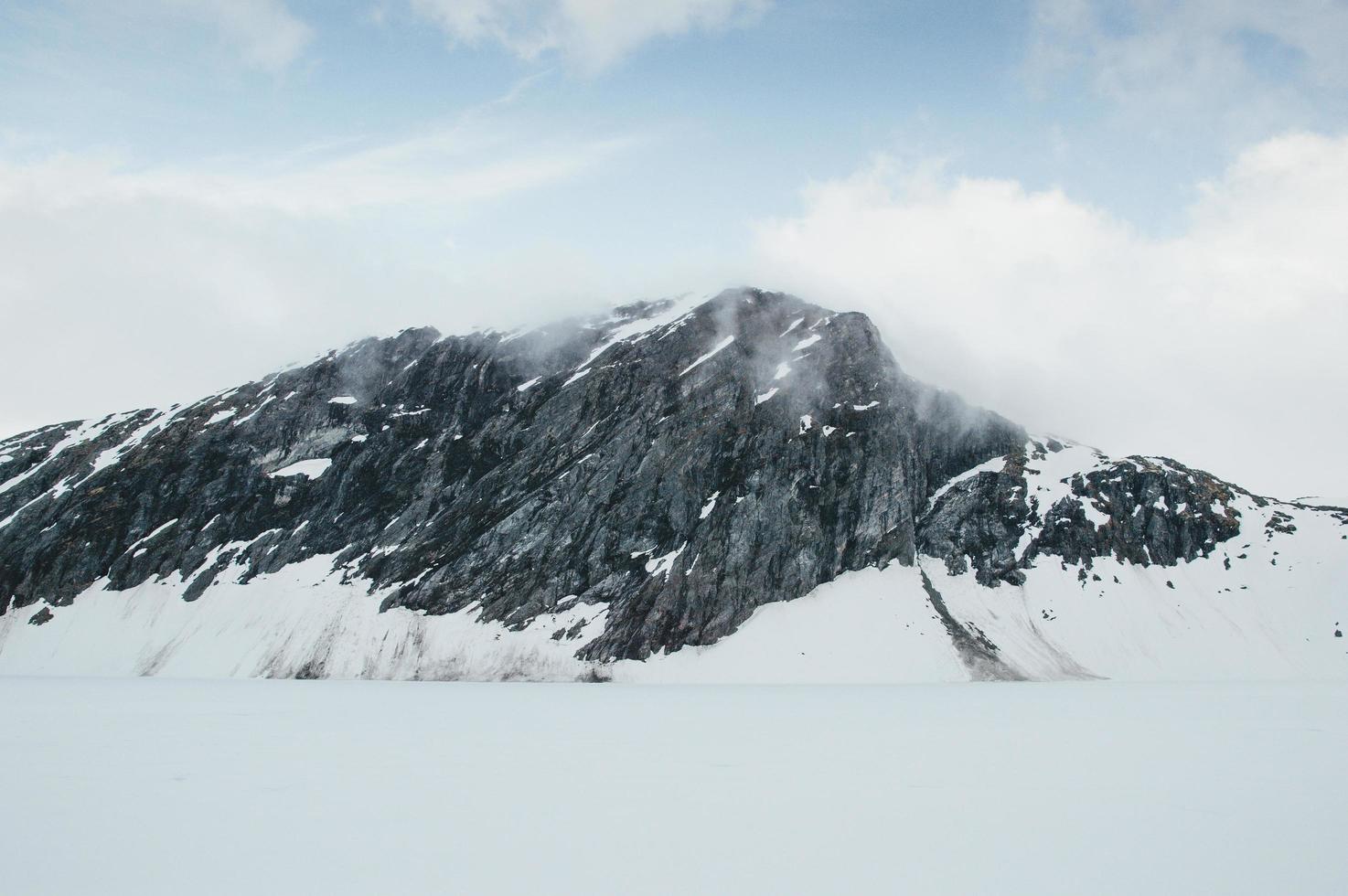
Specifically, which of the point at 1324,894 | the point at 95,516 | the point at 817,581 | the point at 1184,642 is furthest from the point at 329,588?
the point at 1184,642

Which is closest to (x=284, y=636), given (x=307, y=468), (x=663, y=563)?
(x=307, y=468)

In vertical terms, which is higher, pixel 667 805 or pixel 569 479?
pixel 569 479

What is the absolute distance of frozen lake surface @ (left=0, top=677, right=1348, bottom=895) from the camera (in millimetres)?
12156

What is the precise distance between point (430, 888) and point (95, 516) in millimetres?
125023

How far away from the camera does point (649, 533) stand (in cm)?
9212

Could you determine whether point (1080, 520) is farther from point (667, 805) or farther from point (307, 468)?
point (307, 468)

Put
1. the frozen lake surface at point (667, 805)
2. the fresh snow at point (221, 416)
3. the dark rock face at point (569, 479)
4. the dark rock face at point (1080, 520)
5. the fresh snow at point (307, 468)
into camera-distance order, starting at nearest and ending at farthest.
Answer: the frozen lake surface at point (667, 805) < the dark rock face at point (569, 479) < the dark rock face at point (1080, 520) < the fresh snow at point (307, 468) < the fresh snow at point (221, 416)

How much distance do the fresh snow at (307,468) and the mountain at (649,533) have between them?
1.65ft

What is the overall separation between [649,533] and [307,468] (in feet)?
190

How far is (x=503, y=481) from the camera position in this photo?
101750 mm

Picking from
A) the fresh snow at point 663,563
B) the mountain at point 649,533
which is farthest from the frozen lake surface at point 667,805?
the fresh snow at point 663,563

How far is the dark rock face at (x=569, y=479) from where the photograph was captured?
296 ft

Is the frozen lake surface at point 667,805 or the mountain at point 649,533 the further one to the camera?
the mountain at point 649,533

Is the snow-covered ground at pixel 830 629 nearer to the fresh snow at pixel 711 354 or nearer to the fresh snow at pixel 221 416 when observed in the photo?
the fresh snow at pixel 711 354
